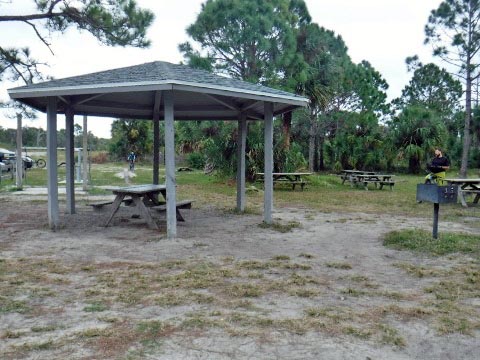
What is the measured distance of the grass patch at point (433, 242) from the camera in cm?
604

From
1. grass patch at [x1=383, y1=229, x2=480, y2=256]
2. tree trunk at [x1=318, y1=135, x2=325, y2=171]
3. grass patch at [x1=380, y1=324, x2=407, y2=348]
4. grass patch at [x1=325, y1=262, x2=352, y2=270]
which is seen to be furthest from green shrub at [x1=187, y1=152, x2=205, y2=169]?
grass patch at [x1=380, y1=324, x2=407, y2=348]

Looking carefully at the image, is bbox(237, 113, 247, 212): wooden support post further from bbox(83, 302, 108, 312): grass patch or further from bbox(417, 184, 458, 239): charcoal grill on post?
bbox(83, 302, 108, 312): grass patch

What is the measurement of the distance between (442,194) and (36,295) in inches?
203

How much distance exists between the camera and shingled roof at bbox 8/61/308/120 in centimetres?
627

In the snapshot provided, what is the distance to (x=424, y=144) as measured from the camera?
2572 centimetres

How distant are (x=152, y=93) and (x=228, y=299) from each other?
5.97 m

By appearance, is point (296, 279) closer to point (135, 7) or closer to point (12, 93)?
point (12, 93)

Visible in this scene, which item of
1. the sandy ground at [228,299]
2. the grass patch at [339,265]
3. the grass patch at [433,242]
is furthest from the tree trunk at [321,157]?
the grass patch at [339,265]

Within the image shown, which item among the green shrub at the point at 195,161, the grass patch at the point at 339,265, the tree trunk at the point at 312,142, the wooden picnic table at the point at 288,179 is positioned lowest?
the grass patch at the point at 339,265

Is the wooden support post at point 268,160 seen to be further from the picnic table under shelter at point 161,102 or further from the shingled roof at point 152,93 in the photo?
the shingled roof at point 152,93

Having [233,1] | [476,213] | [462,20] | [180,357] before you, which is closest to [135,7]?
[233,1]

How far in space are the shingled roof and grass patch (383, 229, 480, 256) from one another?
8.73ft

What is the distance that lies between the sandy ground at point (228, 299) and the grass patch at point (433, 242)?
301mm

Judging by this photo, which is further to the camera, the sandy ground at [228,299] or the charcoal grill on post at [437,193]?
the charcoal grill on post at [437,193]
